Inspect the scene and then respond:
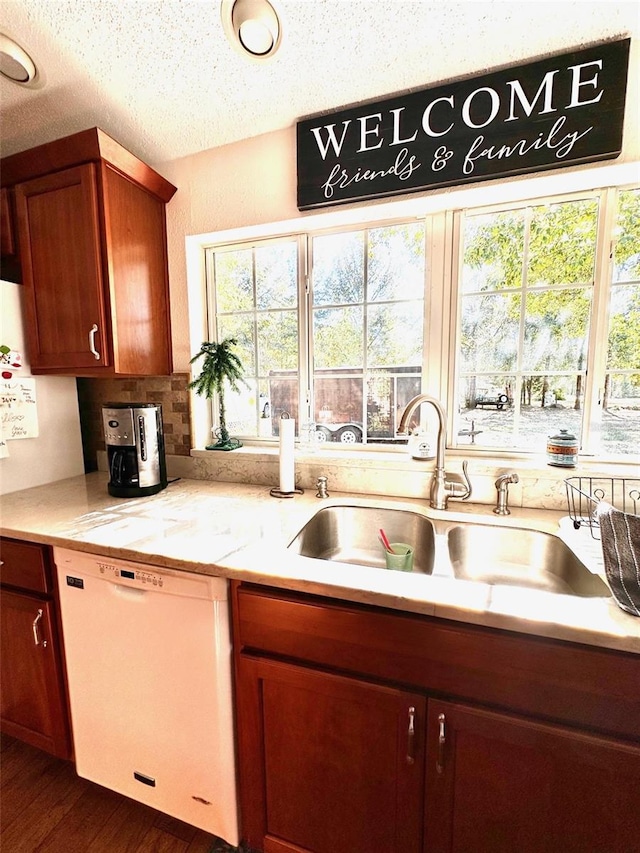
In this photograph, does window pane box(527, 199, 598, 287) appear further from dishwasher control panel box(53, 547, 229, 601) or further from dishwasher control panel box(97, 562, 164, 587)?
dishwasher control panel box(97, 562, 164, 587)

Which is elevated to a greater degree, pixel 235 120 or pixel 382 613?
pixel 235 120

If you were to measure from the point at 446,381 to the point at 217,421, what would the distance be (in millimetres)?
1120

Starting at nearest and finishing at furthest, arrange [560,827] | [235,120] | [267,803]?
[560,827]
[267,803]
[235,120]

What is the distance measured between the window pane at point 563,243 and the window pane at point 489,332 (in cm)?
12

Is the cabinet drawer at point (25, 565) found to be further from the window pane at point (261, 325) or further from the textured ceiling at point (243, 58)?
the textured ceiling at point (243, 58)

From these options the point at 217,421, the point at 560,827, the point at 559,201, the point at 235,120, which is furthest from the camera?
the point at 217,421

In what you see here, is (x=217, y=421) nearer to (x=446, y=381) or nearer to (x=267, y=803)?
(x=446, y=381)

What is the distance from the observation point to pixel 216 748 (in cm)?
95

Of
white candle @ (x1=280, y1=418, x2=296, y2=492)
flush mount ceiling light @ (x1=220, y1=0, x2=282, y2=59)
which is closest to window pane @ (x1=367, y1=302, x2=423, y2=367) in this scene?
white candle @ (x1=280, y1=418, x2=296, y2=492)

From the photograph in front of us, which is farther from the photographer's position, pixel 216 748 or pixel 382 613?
pixel 216 748

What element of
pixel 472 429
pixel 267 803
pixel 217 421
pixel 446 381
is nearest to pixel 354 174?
pixel 446 381

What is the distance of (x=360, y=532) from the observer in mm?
1375

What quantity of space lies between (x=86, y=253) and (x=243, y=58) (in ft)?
2.82

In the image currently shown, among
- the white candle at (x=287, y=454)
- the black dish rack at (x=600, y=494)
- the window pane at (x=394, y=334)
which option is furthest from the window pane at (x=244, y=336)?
the black dish rack at (x=600, y=494)
